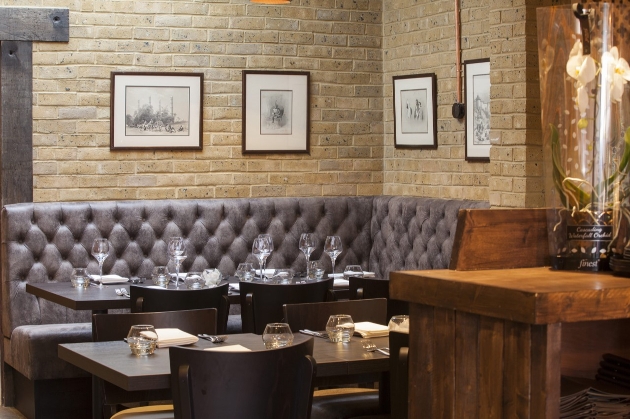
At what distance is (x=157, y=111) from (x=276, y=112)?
0.90 meters

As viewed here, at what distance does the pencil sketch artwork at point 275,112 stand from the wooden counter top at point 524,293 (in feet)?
17.6

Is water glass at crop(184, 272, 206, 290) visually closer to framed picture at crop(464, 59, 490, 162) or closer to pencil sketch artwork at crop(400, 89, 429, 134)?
framed picture at crop(464, 59, 490, 162)

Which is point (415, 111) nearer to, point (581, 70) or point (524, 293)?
point (581, 70)

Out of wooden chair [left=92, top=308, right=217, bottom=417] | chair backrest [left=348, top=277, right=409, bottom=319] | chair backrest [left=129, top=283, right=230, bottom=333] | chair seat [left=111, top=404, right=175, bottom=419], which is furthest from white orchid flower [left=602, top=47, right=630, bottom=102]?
chair backrest [left=129, top=283, right=230, bottom=333]

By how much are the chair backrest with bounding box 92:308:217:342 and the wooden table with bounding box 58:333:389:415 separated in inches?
7.4

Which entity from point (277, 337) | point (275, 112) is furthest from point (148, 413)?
point (275, 112)

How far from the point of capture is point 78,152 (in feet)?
22.9

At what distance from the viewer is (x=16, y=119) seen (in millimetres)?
6781

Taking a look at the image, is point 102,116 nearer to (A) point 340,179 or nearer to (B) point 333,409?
(A) point 340,179

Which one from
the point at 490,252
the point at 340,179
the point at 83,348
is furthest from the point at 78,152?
the point at 490,252

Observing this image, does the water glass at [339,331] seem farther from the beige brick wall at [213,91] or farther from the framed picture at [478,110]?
the beige brick wall at [213,91]

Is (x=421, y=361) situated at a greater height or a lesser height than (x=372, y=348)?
greater

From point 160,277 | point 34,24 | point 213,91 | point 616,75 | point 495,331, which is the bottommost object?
point 160,277

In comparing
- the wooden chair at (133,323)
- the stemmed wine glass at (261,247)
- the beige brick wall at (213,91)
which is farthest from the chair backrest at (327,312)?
the beige brick wall at (213,91)
